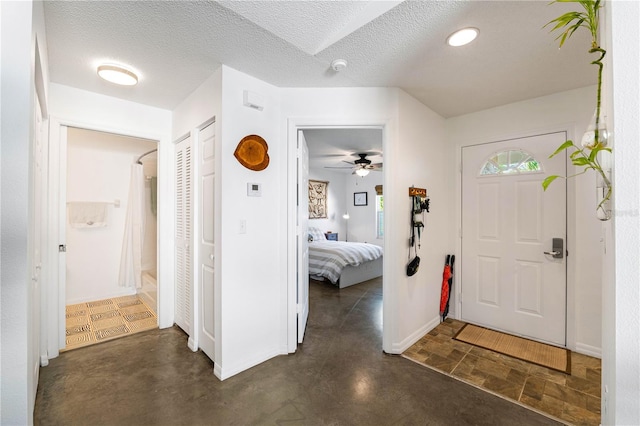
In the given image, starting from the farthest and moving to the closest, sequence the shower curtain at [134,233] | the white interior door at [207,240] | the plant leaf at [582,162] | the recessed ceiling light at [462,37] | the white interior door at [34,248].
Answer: the shower curtain at [134,233], the white interior door at [207,240], the recessed ceiling light at [462,37], the white interior door at [34,248], the plant leaf at [582,162]

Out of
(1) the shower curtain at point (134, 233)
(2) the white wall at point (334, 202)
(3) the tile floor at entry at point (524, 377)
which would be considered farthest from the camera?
(2) the white wall at point (334, 202)

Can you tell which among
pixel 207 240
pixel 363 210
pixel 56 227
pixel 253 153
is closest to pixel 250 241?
pixel 207 240

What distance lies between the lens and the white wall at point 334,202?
694 centimetres

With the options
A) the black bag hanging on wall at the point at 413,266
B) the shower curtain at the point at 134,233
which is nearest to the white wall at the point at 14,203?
the black bag hanging on wall at the point at 413,266

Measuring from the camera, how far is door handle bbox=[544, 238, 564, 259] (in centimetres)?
248

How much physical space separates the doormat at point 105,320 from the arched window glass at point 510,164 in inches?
160

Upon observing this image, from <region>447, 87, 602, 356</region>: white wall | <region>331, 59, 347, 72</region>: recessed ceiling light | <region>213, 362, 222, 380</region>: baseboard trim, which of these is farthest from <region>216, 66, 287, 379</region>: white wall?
<region>447, 87, 602, 356</region>: white wall

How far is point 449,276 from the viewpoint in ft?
9.96

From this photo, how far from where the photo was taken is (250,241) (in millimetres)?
2154

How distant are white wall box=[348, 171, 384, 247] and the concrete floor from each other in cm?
477

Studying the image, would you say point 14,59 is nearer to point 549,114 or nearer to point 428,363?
point 428,363

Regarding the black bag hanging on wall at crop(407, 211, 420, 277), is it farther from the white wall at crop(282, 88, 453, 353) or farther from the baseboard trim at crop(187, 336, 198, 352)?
the baseboard trim at crop(187, 336, 198, 352)

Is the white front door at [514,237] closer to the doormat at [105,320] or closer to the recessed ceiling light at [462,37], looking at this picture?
the recessed ceiling light at [462,37]

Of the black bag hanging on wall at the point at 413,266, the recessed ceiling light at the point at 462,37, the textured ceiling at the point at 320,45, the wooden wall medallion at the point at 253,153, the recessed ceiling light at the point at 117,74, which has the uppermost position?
the textured ceiling at the point at 320,45
